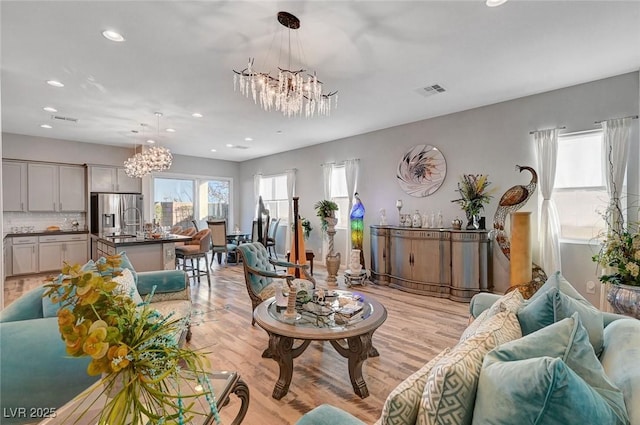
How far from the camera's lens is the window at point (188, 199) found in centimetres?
787

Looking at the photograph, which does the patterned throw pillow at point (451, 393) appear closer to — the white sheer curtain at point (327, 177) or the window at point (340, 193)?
the window at point (340, 193)

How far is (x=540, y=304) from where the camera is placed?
1345mm

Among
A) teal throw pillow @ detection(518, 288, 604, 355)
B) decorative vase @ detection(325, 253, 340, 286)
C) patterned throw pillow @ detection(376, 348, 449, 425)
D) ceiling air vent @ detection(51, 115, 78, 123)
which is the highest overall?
Answer: ceiling air vent @ detection(51, 115, 78, 123)

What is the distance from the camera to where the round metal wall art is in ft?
16.5

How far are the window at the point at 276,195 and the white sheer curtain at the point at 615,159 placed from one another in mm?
6215

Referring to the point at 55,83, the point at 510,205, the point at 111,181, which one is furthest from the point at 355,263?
the point at 111,181

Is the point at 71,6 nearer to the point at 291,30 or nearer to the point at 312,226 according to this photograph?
the point at 291,30

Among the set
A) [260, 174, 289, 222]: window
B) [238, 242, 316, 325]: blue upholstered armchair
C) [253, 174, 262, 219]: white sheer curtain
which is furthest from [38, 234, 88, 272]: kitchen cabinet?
[238, 242, 316, 325]: blue upholstered armchair

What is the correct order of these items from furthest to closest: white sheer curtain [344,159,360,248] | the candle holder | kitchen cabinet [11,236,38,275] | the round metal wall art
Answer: white sheer curtain [344,159,360,248]
kitchen cabinet [11,236,38,275]
the candle holder
the round metal wall art

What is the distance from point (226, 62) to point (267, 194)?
18.3 ft

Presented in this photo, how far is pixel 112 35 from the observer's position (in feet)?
8.68

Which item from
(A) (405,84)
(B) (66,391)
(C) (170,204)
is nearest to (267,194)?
(C) (170,204)

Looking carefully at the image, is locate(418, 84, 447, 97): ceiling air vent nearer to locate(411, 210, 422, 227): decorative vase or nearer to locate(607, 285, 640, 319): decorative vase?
locate(411, 210, 422, 227): decorative vase

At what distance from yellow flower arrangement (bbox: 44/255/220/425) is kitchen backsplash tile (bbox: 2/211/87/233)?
7.59 meters
